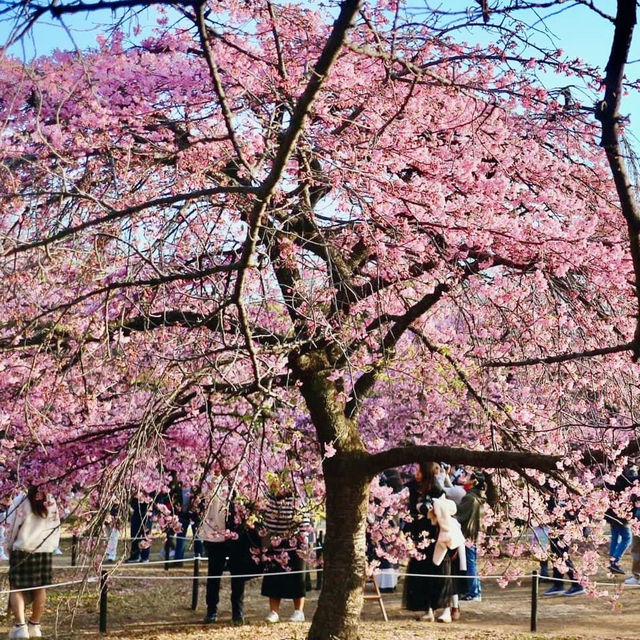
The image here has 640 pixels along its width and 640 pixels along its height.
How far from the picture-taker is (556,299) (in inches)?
314

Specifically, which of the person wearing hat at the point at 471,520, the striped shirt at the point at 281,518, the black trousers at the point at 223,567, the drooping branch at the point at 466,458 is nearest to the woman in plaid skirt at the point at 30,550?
the black trousers at the point at 223,567

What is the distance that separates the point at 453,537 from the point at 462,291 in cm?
386

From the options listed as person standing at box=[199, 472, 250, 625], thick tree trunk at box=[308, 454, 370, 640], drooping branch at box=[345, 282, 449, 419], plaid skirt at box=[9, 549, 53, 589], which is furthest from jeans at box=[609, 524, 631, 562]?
plaid skirt at box=[9, 549, 53, 589]

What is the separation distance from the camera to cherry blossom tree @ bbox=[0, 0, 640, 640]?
264 inches

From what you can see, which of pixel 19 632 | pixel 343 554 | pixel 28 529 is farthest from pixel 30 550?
pixel 343 554

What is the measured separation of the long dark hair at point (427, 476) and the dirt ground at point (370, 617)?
1538 mm

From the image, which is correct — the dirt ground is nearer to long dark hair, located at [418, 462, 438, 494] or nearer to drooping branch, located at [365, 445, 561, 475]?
long dark hair, located at [418, 462, 438, 494]

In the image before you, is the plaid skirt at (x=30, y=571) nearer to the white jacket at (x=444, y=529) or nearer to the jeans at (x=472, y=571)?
the white jacket at (x=444, y=529)

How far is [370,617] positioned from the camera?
1084cm

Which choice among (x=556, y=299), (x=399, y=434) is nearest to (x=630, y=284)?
(x=556, y=299)

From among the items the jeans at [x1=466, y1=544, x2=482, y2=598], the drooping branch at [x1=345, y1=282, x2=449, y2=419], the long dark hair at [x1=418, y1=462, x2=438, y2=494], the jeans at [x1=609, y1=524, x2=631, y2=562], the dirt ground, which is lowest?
the dirt ground

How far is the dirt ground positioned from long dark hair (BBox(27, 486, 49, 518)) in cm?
72

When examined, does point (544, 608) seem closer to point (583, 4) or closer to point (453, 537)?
point (453, 537)

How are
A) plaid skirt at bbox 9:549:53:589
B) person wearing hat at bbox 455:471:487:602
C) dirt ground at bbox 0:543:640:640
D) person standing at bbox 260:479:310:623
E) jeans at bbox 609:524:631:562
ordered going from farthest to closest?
jeans at bbox 609:524:631:562, person wearing hat at bbox 455:471:487:602, person standing at bbox 260:479:310:623, dirt ground at bbox 0:543:640:640, plaid skirt at bbox 9:549:53:589
